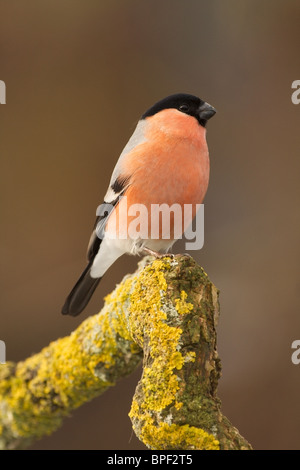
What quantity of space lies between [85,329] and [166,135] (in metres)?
0.48

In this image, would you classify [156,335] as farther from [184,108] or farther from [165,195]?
[184,108]

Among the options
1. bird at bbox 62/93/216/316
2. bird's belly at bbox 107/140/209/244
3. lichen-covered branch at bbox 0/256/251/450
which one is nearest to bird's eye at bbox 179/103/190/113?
bird at bbox 62/93/216/316

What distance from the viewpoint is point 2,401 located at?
4.23 feet

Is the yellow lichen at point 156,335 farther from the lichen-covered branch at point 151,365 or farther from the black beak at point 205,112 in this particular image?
the black beak at point 205,112

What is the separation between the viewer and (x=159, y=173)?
115cm

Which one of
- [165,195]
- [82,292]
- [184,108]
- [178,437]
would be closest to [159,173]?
[165,195]

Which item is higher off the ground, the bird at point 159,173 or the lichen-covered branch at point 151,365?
the bird at point 159,173

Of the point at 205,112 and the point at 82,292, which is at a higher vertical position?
the point at 205,112

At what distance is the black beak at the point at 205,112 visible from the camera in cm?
119

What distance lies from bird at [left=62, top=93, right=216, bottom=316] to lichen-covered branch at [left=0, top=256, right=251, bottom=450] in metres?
0.10

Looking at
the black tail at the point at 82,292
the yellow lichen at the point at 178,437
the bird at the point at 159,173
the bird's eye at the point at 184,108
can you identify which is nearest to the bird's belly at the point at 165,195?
the bird at the point at 159,173

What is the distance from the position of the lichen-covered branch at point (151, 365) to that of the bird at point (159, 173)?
0.10 meters

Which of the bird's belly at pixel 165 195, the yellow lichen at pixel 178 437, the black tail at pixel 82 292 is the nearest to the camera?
the yellow lichen at pixel 178 437

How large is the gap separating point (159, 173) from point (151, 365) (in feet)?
1.51
